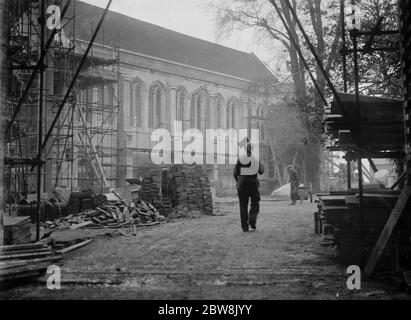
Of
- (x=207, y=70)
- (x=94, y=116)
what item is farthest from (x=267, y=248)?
(x=207, y=70)

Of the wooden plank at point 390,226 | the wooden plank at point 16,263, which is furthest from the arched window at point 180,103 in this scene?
the wooden plank at point 390,226

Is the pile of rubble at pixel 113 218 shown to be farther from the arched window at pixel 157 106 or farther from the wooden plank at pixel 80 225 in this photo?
the arched window at pixel 157 106

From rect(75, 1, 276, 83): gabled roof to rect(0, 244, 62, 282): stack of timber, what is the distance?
2731cm

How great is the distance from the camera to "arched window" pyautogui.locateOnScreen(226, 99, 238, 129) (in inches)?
1807

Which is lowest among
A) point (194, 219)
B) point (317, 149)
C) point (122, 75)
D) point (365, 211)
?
point (194, 219)

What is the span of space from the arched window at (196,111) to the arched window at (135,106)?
6.58 metres

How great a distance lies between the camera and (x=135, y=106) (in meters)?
36.1

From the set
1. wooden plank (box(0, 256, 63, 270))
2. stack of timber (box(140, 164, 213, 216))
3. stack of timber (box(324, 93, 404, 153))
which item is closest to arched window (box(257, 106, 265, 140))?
stack of timber (box(140, 164, 213, 216))

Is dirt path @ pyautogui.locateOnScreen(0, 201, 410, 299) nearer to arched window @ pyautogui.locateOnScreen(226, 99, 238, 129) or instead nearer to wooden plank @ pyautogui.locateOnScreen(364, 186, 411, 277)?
wooden plank @ pyautogui.locateOnScreen(364, 186, 411, 277)

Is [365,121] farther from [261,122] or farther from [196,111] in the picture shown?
[261,122]

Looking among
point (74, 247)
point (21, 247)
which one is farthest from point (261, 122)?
point (21, 247)

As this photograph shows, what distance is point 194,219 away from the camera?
1477cm
